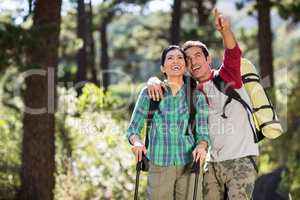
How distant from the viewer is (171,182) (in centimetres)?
510

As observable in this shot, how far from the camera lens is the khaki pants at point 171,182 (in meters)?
5.09

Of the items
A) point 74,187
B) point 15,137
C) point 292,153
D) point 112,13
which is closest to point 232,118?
point 74,187

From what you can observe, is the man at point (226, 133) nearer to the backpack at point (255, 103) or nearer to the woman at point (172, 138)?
the backpack at point (255, 103)

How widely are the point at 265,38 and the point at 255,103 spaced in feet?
38.7

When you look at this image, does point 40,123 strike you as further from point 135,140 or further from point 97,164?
point 135,140

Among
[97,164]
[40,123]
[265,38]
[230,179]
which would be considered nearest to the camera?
[230,179]

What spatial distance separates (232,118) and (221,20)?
88cm

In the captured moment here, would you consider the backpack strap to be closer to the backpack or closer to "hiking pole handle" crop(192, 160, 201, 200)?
the backpack

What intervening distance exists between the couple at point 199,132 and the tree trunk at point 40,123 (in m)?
3.94

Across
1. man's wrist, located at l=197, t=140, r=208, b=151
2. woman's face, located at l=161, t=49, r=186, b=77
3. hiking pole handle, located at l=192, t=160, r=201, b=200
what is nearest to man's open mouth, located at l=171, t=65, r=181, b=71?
woman's face, located at l=161, t=49, r=186, b=77

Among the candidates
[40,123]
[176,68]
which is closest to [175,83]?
[176,68]

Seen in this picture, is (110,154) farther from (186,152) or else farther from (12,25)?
(186,152)

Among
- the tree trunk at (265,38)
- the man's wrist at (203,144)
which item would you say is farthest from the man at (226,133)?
the tree trunk at (265,38)

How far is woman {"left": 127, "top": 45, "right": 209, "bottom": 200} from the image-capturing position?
16.7 ft
